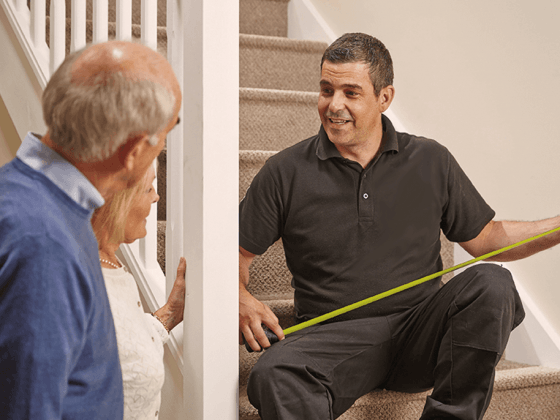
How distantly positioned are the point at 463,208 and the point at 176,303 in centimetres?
73

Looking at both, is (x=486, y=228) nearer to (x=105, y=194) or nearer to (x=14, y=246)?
(x=105, y=194)

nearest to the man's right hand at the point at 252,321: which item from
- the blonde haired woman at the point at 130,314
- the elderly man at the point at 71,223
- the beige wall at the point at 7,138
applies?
the blonde haired woman at the point at 130,314

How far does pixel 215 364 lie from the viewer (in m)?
1.02

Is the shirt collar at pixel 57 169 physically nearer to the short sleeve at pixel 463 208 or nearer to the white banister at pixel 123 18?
the white banister at pixel 123 18

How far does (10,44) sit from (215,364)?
48.7 inches

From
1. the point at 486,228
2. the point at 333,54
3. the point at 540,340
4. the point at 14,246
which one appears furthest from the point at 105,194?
the point at 540,340

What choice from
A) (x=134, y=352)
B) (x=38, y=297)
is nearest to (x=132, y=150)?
(x=38, y=297)

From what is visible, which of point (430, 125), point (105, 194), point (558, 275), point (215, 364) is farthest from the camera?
point (430, 125)

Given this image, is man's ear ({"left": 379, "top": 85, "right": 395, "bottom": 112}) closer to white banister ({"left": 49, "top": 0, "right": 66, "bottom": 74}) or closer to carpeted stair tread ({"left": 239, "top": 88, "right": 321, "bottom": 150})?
carpeted stair tread ({"left": 239, "top": 88, "right": 321, "bottom": 150})

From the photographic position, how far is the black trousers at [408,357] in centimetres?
109

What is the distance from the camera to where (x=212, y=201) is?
1.00 m

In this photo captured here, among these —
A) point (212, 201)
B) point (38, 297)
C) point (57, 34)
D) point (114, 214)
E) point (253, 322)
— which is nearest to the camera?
point (38, 297)

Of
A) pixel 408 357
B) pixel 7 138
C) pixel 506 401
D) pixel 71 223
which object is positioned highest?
pixel 71 223

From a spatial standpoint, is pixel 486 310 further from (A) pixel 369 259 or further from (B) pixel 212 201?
(B) pixel 212 201
